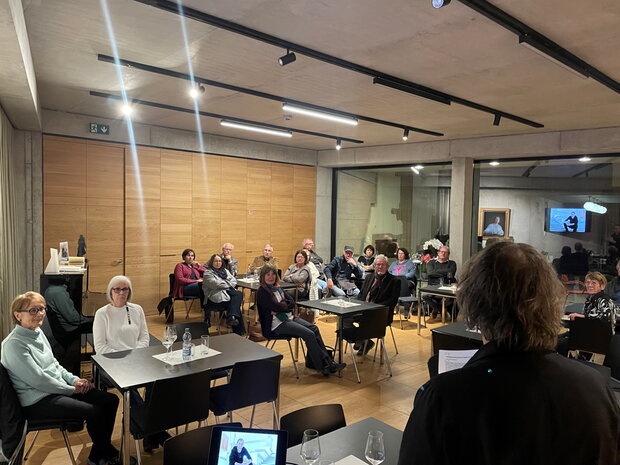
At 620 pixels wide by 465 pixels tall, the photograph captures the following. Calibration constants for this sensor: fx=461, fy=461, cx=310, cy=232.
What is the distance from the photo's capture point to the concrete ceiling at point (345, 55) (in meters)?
3.46

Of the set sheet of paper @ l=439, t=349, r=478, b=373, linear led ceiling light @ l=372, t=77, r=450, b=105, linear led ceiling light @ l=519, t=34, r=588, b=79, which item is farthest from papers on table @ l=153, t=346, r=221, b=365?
linear led ceiling light @ l=519, t=34, r=588, b=79

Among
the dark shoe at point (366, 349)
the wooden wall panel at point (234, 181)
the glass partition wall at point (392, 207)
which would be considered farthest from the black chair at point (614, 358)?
the wooden wall panel at point (234, 181)

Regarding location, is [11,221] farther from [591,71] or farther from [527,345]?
[591,71]

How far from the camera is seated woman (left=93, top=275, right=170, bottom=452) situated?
413cm

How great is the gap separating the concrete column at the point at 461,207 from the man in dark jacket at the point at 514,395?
8.40 metres

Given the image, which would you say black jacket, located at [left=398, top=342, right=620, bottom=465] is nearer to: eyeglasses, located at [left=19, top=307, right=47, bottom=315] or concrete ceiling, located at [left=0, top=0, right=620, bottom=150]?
concrete ceiling, located at [left=0, top=0, right=620, bottom=150]

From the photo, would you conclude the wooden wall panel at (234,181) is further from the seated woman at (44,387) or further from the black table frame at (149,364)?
the seated woman at (44,387)

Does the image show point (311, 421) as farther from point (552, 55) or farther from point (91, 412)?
point (552, 55)

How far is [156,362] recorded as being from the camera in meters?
3.66

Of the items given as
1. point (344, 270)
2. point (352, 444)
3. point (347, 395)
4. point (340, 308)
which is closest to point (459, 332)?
point (347, 395)

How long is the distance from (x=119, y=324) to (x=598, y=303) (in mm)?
5097

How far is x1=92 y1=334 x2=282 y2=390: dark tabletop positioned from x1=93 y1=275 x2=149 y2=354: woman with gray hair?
330 mm

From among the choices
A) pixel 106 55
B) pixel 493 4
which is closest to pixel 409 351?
pixel 493 4

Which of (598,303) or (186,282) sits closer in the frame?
(598,303)
